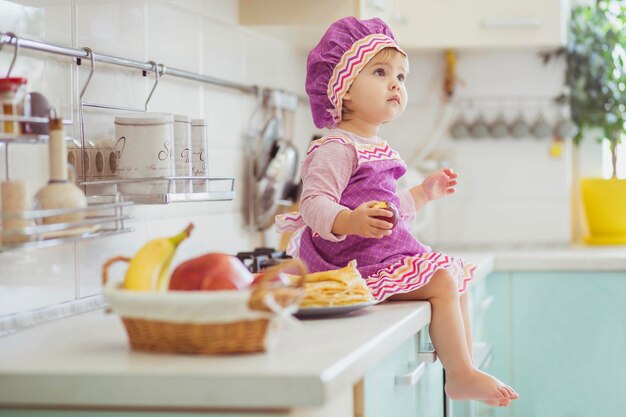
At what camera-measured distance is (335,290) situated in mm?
1443

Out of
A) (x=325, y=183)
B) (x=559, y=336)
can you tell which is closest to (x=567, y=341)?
(x=559, y=336)

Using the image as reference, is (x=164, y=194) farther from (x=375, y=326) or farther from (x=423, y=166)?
(x=423, y=166)

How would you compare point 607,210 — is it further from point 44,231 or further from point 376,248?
point 44,231

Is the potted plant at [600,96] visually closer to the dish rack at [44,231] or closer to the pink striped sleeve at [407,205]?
the pink striped sleeve at [407,205]

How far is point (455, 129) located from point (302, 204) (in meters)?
1.75

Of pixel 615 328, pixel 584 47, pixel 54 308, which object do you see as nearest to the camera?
pixel 54 308

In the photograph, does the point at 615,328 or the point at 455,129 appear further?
the point at 455,129

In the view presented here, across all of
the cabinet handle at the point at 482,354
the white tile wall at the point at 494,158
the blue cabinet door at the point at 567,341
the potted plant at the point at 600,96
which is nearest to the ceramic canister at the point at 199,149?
the cabinet handle at the point at 482,354

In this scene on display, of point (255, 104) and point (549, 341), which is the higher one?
point (255, 104)

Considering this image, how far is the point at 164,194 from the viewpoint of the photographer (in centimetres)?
163

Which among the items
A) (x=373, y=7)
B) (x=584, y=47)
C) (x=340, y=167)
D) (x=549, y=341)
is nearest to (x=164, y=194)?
(x=340, y=167)

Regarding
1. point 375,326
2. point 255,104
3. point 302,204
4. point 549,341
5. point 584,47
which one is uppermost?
point 584,47

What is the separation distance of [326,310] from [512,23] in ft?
6.03

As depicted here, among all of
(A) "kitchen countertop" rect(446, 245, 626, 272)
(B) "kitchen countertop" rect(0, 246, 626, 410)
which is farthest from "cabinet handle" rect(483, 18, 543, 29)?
(B) "kitchen countertop" rect(0, 246, 626, 410)
